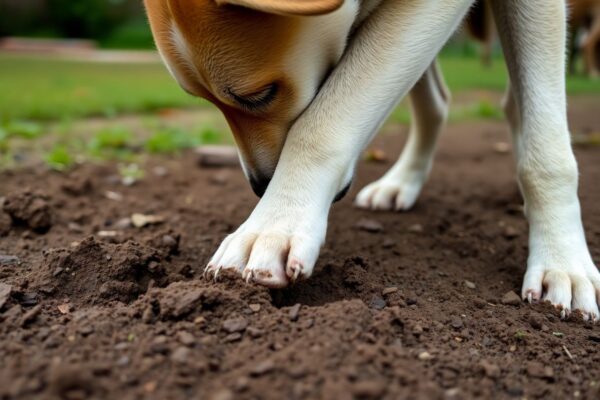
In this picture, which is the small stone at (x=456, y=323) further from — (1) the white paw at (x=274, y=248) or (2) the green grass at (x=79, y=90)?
(2) the green grass at (x=79, y=90)

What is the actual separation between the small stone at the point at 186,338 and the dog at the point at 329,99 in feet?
1.07

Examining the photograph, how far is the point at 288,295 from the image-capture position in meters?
1.99

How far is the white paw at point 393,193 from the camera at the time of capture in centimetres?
354

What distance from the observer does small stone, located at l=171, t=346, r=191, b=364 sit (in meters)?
1.50

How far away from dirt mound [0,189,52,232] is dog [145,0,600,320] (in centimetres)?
93

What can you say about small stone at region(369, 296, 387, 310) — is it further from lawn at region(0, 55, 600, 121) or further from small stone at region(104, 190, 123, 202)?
lawn at region(0, 55, 600, 121)

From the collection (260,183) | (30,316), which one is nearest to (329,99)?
(260,183)

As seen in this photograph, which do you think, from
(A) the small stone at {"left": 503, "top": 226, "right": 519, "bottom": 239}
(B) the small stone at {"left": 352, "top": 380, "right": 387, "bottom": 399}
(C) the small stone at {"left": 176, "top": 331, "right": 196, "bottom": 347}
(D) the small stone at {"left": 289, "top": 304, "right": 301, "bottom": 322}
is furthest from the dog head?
(A) the small stone at {"left": 503, "top": 226, "right": 519, "bottom": 239}

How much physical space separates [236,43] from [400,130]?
4.24m

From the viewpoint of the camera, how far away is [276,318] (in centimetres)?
172

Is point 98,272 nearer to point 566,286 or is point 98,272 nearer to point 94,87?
point 566,286

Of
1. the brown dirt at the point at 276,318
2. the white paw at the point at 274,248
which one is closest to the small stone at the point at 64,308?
the brown dirt at the point at 276,318

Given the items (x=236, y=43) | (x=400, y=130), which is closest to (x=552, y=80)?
(x=236, y=43)

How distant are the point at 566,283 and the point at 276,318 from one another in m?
1.09
